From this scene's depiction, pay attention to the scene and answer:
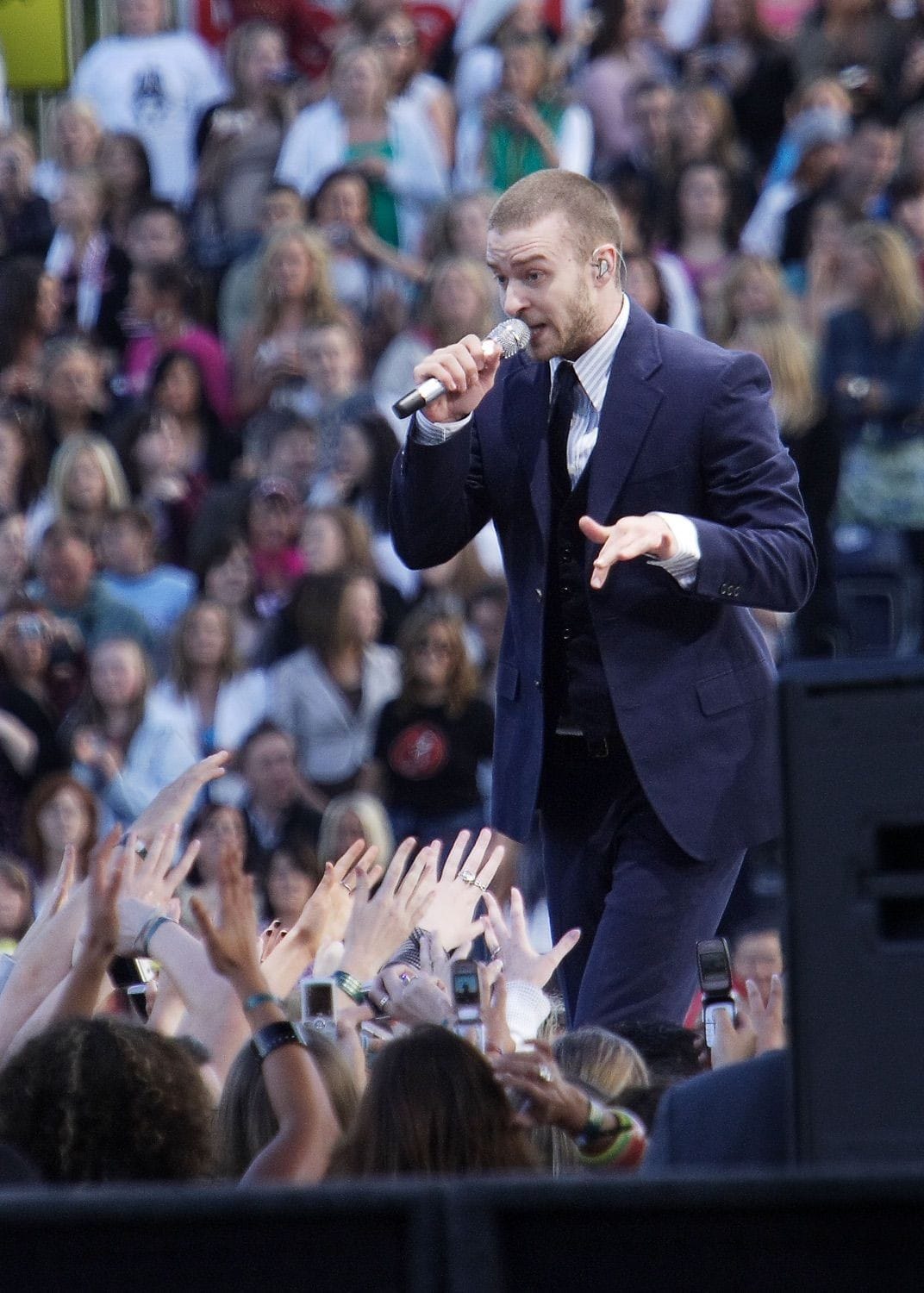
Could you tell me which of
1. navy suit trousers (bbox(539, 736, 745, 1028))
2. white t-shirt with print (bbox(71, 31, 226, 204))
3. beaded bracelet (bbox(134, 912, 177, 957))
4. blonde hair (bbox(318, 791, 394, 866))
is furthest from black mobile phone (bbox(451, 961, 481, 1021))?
white t-shirt with print (bbox(71, 31, 226, 204))

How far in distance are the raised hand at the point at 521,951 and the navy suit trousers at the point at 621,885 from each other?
0.12 metres

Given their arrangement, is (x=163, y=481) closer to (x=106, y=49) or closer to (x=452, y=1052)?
(x=106, y=49)

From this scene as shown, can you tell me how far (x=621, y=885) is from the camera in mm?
4332

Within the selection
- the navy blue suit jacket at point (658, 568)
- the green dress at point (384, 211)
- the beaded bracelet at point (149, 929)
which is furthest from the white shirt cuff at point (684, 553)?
the green dress at point (384, 211)

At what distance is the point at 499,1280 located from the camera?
1958 mm

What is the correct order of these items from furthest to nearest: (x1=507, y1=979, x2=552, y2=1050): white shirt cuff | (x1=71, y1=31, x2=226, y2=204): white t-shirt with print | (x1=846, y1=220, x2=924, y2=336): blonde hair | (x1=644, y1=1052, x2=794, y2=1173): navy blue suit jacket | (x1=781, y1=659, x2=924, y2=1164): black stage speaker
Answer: (x1=71, y1=31, x2=226, y2=204): white t-shirt with print, (x1=846, y1=220, x2=924, y2=336): blonde hair, (x1=507, y1=979, x2=552, y2=1050): white shirt cuff, (x1=644, y1=1052, x2=794, y2=1173): navy blue suit jacket, (x1=781, y1=659, x2=924, y2=1164): black stage speaker

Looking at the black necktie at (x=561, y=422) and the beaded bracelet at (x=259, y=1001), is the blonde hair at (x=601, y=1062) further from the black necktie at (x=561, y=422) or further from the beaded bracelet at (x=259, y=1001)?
the black necktie at (x=561, y=422)

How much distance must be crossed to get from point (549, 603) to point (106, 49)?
8.19 m

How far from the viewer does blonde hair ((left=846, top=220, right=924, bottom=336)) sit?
27.8 feet

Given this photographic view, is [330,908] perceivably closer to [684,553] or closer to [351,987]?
[351,987]

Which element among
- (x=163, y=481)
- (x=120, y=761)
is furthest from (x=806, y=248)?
(x=120, y=761)

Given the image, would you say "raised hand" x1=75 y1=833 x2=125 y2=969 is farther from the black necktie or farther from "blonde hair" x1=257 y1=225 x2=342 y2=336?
"blonde hair" x1=257 y1=225 x2=342 y2=336

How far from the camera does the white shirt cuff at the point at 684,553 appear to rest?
3900 mm

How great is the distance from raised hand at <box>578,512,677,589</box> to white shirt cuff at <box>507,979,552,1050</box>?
0.74 m
